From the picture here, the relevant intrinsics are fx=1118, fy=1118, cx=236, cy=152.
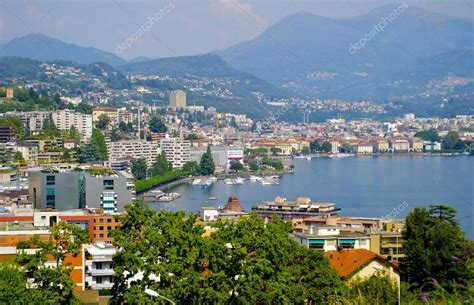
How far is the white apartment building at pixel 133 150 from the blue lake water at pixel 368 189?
203cm

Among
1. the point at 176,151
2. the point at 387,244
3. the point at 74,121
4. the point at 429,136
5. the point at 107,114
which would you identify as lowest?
the point at 387,244

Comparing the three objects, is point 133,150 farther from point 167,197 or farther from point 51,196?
point 51,196

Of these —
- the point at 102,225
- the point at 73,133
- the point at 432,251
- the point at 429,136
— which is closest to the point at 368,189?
the point at 73,133

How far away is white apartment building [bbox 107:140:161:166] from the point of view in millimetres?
22406

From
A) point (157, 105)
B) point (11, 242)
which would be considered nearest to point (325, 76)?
point (157, 105)

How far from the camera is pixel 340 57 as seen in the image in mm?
74875

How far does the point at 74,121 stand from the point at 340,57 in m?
53.1

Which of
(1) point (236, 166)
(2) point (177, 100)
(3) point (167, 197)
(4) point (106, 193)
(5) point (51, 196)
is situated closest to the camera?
(5) point (51, 196)

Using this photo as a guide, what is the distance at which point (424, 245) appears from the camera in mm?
5383

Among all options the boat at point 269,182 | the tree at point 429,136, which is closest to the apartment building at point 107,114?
the boat at point 269,182

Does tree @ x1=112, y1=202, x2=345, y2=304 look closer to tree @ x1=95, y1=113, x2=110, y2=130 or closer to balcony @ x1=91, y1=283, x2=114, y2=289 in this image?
balcony @ x1=91, y1=283, x2=114, y2=289

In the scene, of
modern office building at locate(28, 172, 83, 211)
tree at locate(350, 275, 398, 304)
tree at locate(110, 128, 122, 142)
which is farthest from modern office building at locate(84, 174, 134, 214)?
tree at locate(110, 128, 122, 142)

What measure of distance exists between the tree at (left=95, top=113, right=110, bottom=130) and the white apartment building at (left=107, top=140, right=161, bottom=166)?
95.3 inches

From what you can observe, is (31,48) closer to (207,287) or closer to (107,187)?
(107,187)
